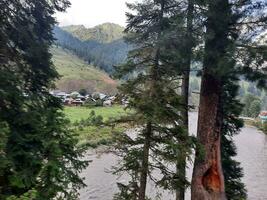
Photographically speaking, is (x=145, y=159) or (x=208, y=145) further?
(x=208, y=145)

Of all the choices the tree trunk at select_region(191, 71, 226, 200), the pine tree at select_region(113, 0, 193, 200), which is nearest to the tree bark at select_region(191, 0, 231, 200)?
the tree trunk at select_region(191, 71, 226, 200)

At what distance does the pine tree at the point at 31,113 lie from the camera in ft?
29.8

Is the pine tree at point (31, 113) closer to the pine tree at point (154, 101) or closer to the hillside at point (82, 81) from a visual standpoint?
the pine tree at point (154, 101)

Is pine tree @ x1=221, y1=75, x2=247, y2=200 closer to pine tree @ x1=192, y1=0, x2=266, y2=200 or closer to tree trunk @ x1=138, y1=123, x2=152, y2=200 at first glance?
pine tree @ x1=192, y1=0, x2=266, y2=200

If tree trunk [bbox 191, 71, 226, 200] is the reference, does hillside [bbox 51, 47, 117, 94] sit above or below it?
below

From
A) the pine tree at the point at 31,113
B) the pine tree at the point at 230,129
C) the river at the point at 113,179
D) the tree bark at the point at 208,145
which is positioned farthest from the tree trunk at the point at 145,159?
the river at the point at 113,179

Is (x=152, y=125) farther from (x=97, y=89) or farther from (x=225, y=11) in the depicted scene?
(x=97, y=89)

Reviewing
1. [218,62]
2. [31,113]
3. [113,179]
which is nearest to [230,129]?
[218,62]

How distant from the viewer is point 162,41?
1146 centimetres

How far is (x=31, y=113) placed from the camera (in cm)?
1034

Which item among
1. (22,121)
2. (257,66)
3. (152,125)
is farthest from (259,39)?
(22,121)

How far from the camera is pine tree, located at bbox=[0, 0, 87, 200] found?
29.8 ft

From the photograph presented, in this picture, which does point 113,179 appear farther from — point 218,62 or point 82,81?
point 82,81

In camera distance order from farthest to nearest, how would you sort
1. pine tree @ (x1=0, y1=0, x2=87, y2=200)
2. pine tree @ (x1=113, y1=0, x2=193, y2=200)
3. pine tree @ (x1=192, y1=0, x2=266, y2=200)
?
pine tree @ (x1=113, y1=0, x2=193, y2=200) < pine tree @ (x1=192, y1=0, x2=266, y2=200) < pine tree @ (x1=0, y1=0, x2=87, y2=200)
